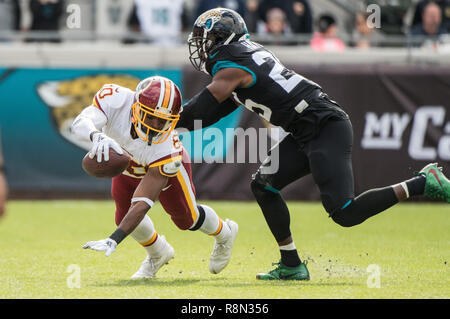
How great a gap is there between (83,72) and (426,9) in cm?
505

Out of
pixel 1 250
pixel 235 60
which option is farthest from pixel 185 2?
pixel 235 60

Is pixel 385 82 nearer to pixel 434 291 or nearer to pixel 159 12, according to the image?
pixel 159 12

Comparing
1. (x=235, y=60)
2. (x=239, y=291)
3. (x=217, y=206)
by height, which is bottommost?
(x=217, y=206)

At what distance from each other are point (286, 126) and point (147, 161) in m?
0.96

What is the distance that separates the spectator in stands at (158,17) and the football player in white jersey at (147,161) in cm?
646

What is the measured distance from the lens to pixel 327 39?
38.2ft

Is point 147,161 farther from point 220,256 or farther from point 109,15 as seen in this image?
point 109,15


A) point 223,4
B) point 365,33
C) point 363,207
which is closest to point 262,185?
point 363,207

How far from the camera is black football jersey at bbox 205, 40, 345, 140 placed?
17.5 ft

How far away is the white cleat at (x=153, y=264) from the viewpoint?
18.7 ft

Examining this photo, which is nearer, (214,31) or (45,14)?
(214,31)

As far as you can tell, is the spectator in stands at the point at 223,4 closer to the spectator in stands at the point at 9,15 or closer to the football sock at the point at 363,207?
the spectator in stands at the point at 9,15

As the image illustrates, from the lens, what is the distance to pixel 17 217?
9383 mm
